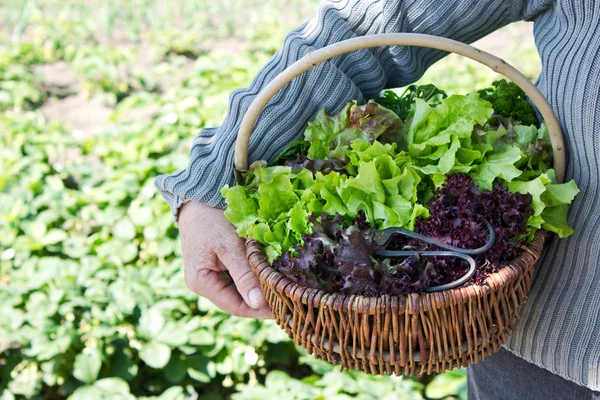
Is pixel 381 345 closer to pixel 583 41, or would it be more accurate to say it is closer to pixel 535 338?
pixel 535 338

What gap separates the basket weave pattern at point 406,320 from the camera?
46.2 inches

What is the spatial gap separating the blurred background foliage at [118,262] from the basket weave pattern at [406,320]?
1248mm

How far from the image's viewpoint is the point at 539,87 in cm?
148

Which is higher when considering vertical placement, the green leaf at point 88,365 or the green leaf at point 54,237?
the green leaf at point 54,237

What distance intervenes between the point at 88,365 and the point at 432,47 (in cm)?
195

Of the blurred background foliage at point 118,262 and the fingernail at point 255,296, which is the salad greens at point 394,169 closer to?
the fingernail at point 255,296

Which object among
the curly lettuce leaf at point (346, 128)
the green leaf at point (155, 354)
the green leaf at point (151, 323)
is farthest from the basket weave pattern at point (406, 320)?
the green leaf at point (151, 323)

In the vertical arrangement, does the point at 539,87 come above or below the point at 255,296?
above

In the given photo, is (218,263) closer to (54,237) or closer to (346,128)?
(346,128)

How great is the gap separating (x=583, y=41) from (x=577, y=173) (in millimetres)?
262

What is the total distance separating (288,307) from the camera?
1290 millimetres

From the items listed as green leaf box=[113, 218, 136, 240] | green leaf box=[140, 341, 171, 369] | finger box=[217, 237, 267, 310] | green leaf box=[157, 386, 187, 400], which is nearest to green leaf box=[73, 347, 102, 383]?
green leaf box=[140, 341, 171, 369]

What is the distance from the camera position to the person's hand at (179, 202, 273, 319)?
1434mm

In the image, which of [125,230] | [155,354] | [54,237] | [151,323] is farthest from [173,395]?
[54,237]
